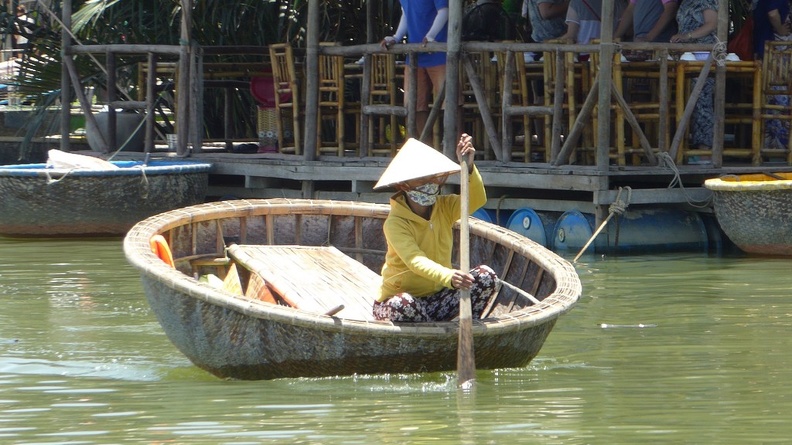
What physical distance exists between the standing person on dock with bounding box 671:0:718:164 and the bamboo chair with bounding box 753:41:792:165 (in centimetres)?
41

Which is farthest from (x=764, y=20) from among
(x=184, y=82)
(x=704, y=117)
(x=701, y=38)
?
(x=184, y=82)

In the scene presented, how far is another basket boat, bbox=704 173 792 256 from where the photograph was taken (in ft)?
34.6

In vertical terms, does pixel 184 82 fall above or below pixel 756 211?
above

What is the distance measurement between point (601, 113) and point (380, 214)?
259cm

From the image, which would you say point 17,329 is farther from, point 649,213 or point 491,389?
point 649,213

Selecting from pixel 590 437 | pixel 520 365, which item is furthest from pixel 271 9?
pixel 590 437

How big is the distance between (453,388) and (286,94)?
742cm

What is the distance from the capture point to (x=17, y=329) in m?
8.20

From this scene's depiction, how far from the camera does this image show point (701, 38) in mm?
11047

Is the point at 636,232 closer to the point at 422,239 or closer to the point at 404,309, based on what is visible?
the point at 422,239

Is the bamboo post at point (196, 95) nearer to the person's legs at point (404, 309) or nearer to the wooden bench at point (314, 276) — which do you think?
the wooden bench at point (314, 276)

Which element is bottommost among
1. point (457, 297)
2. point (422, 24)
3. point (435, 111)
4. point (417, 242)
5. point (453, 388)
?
point (453, 388)

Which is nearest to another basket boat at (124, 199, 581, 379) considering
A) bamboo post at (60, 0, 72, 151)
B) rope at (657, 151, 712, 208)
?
rope at (657, 151, 712, 208)

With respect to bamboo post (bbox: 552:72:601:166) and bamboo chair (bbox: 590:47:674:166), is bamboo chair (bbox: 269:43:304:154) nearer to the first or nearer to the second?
bamboo post (bbox: 552:72:601:166)
